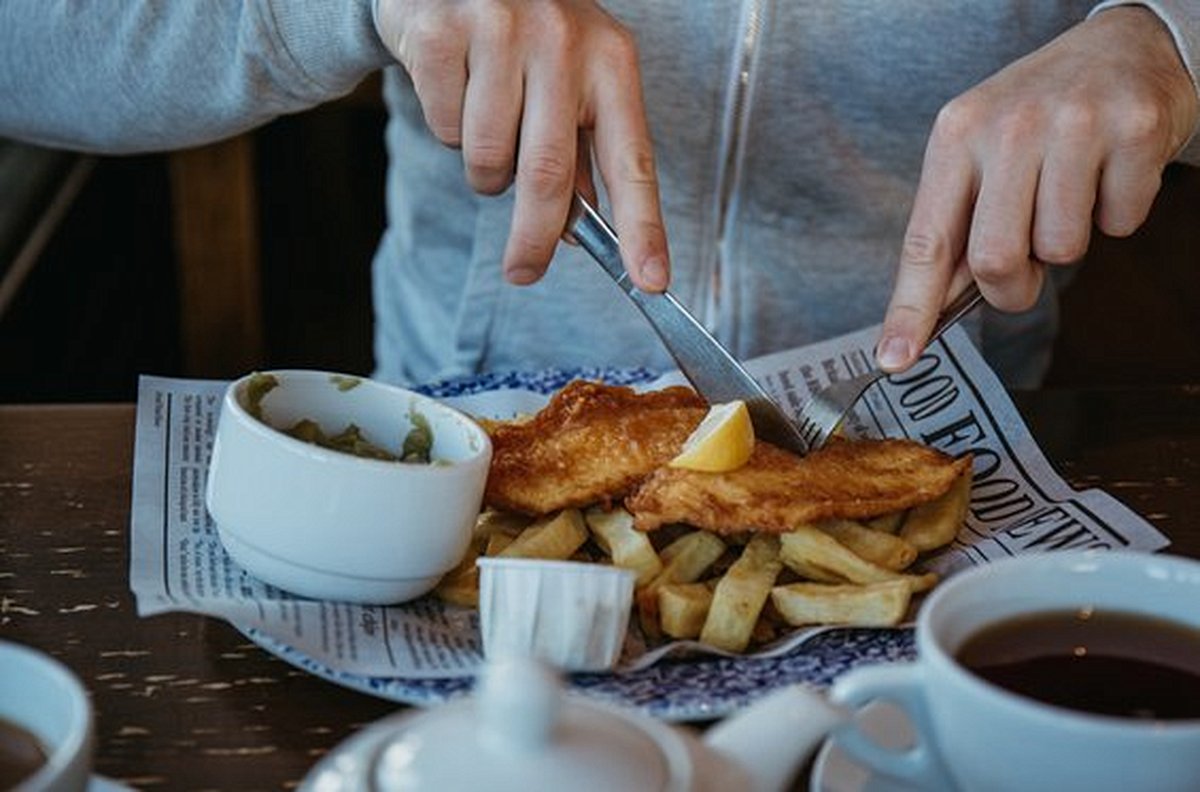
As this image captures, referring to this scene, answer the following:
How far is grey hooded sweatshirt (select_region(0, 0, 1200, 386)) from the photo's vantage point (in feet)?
5.97

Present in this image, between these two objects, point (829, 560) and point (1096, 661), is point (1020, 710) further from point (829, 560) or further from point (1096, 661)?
point (829, 560)

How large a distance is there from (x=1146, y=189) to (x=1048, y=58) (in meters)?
0.14

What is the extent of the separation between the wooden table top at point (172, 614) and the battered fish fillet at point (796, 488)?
20 centimetres

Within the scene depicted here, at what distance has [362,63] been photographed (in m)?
1.67

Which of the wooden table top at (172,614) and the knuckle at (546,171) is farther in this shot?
the knuckle at (546,171)

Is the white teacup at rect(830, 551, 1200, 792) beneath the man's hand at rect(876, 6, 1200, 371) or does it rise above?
beneath

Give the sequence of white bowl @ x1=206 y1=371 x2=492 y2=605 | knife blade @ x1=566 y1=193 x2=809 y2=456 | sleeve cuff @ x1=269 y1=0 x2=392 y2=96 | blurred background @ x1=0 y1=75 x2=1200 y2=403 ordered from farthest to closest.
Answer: blurred background @ x1=0 y1=75 x2=1200 y2=403
sleeve cuff @ x1=269 y1=0 x2=392 y2=96
knife blade @ x1=566 y1=193 x2=809 y2=456
white bowl @ x1=206 y1=371 x2=492 y2=605

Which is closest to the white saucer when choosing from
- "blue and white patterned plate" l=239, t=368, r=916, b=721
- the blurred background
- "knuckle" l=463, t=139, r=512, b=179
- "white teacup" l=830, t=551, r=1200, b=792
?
"white teacup" l=830, t=551, r=1200, b=792

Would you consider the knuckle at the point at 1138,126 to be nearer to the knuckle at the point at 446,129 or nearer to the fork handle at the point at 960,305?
the fork handle at the point at 960,305

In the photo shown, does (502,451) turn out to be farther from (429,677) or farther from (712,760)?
(712,760)

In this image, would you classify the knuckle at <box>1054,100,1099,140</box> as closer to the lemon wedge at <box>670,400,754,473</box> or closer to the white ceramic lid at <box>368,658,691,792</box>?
the lemon wedge at <box>670,400,754,473</box>

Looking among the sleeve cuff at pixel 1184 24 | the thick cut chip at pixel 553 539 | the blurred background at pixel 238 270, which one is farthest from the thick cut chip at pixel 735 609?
the blurred background at pixel 238 270

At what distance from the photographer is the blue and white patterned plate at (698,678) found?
117 cm

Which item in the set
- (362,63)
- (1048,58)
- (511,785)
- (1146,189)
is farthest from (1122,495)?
(511,785)
